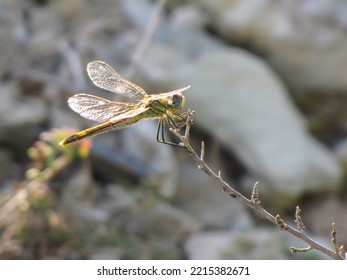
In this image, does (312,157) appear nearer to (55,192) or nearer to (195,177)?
(195,177)

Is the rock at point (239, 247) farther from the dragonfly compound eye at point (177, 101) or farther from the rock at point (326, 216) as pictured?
the dragonfly compound eye at point (177, 101)

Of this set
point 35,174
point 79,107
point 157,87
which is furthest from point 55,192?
point 79,107

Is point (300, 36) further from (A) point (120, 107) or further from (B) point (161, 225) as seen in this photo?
(A) point (120, 107)

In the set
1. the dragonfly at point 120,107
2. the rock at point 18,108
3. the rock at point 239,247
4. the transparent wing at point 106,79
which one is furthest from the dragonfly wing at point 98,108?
the rock at point 18,108

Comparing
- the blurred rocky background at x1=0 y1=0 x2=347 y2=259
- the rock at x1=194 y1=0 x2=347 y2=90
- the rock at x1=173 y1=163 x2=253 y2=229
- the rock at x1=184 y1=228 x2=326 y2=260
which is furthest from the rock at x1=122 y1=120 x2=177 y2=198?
the rock at x1=194 y1=0 x2=347 y2=90

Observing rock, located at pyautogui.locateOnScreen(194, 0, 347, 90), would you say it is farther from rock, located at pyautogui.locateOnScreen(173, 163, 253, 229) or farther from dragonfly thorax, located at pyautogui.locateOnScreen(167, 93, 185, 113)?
dragonfly thorax, located at pyautogui.locateOnScreen(167, 93, 185, 113)

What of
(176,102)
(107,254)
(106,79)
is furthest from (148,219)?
(176,102)
